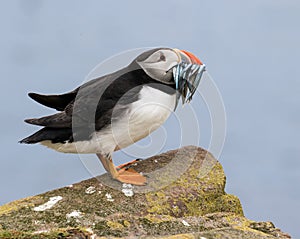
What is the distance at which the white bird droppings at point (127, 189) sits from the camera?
19.9 ft

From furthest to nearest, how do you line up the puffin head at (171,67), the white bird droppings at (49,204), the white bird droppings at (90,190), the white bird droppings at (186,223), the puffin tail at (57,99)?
the puffin tail at (57,99)
the puffin head at (171,67)
the white bird droppings at (90,190)
the white bird droppings at (49,204)
the white bird droppings at (186,223)

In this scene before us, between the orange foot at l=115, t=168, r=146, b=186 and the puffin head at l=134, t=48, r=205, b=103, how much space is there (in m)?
1.22

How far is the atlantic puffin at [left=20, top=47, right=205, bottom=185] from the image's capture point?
6086 mm

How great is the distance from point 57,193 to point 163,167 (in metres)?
1.54

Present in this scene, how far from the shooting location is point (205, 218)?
500 cm

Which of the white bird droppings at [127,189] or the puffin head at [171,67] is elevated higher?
the puffin head at [171,67]

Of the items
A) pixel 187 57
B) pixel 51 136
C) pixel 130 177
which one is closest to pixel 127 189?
pixel 130 177

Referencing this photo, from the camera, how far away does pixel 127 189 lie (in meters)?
6.18

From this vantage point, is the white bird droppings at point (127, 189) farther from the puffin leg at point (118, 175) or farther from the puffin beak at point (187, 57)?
the puffin beak at point (187, 57)

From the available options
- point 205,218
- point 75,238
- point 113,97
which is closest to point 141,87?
point 113,97

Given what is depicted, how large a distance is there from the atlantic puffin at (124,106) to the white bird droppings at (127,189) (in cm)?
8

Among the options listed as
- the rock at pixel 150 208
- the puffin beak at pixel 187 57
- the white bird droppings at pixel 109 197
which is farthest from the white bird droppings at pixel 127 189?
the puffin beak at pixel 187 57

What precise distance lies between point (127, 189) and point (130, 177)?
336mm

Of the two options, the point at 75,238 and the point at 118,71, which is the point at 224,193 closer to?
the point at 118,71
